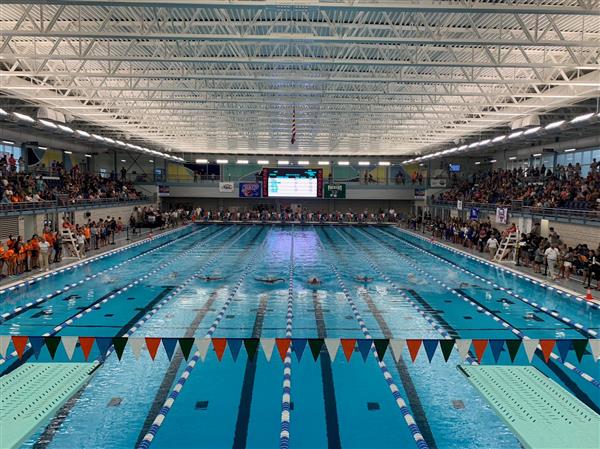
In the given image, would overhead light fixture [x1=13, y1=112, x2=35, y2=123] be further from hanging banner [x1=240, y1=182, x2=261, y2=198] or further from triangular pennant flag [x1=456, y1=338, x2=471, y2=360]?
hanging banner [x1=240, y1=182, x2=261, y2=198]

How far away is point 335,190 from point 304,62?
26.8m

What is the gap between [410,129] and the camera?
25250mm

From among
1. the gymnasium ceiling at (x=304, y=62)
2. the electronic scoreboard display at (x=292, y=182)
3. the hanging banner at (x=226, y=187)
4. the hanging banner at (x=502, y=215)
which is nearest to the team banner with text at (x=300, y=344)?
the gymnasium ceiling at (x=304, y=62)

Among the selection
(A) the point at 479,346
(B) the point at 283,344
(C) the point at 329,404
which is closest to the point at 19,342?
(B) the point at 283,344

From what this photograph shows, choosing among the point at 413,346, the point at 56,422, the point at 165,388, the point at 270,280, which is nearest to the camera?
the point at 56,422

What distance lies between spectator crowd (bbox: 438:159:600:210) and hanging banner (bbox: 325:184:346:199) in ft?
25.5

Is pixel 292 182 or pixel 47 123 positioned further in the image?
pixel 292 182

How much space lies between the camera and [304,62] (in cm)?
1170

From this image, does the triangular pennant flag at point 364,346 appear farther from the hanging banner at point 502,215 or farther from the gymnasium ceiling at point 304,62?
the hanging banner at point 502,215

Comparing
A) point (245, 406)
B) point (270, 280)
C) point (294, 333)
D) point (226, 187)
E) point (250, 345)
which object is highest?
point (226, 187)

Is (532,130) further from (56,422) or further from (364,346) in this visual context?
(56,422)

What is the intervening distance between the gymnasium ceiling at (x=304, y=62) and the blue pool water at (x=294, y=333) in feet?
18.6

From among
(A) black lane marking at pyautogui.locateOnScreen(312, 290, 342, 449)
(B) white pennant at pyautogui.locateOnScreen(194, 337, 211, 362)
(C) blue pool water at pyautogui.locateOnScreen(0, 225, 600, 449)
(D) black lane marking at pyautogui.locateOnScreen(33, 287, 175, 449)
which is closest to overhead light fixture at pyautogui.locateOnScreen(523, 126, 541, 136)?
(C) blue pool water at pyautogui.locateOnScreen(0, 225, 600, 449)

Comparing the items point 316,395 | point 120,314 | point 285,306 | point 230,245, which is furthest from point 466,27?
point 230,245
